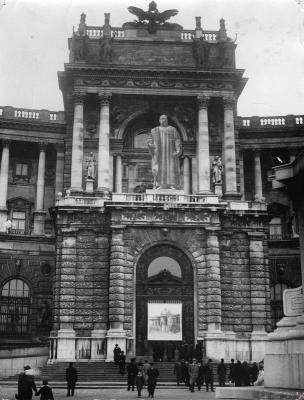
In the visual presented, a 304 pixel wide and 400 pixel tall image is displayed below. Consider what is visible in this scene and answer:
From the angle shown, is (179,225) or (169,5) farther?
(169,5)

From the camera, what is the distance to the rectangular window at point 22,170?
50.4 m

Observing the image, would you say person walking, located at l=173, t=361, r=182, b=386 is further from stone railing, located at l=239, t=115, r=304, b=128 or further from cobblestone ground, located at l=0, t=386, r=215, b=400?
stone railing, located at l=239, t=115, r=304, b=128

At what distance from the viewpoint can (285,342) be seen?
15.2m

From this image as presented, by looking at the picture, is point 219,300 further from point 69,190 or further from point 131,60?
point 131,60

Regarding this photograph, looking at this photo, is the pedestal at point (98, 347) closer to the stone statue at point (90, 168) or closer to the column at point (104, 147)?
the column at point (104, 147)

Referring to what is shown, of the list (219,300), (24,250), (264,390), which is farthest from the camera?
(24,250)

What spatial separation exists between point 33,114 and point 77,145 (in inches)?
336

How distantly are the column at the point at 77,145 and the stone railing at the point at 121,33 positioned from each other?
5.94 meters

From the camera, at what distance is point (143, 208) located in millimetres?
38500

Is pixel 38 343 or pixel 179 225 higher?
pixel 179 225

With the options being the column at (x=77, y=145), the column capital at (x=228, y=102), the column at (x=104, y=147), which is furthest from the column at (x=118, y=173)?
the column capital at (x=228, y=102)

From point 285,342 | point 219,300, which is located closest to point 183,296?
point 219,300

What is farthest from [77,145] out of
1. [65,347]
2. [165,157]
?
[65,347]

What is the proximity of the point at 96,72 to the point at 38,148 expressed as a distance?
8.39 m
